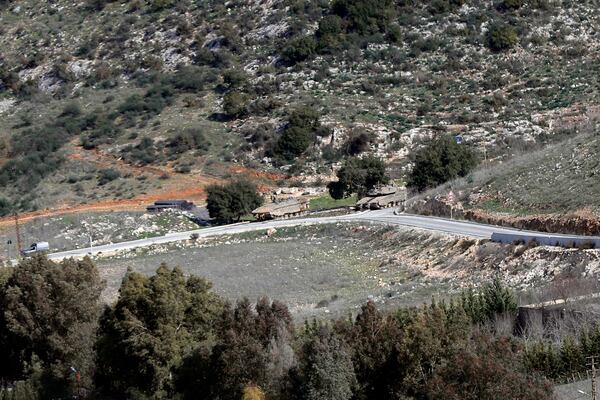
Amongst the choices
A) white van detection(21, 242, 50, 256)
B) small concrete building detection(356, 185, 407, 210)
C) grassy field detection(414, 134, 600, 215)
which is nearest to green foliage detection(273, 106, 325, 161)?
small concrete building detection(356, 185, 407, 210)

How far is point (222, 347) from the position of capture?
92.4 feet

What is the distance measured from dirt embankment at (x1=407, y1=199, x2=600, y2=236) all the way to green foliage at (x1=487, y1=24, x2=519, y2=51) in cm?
3543

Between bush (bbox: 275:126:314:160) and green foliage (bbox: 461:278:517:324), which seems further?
bush (bbox: 275:126:314:160)

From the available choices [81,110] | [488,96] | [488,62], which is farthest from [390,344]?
[81,110]

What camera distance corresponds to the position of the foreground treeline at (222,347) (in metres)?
24.7

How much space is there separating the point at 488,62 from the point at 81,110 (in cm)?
3635

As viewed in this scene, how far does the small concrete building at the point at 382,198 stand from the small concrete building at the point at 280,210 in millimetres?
3644

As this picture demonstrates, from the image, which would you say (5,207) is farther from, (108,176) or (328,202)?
(328,202)

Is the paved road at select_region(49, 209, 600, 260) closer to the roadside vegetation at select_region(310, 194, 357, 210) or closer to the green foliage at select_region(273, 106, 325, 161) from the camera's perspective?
the roadside vegetation at select_region(310, 194, 357, 210)

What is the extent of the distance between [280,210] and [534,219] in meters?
25.1

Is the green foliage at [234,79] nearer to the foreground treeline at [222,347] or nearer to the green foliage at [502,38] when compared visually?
the green foliage at [502,38]

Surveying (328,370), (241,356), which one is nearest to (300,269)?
(241,356)

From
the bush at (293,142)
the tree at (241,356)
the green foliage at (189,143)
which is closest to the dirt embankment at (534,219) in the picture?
the tree at (241,356)

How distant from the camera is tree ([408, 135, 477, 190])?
66.6 m
